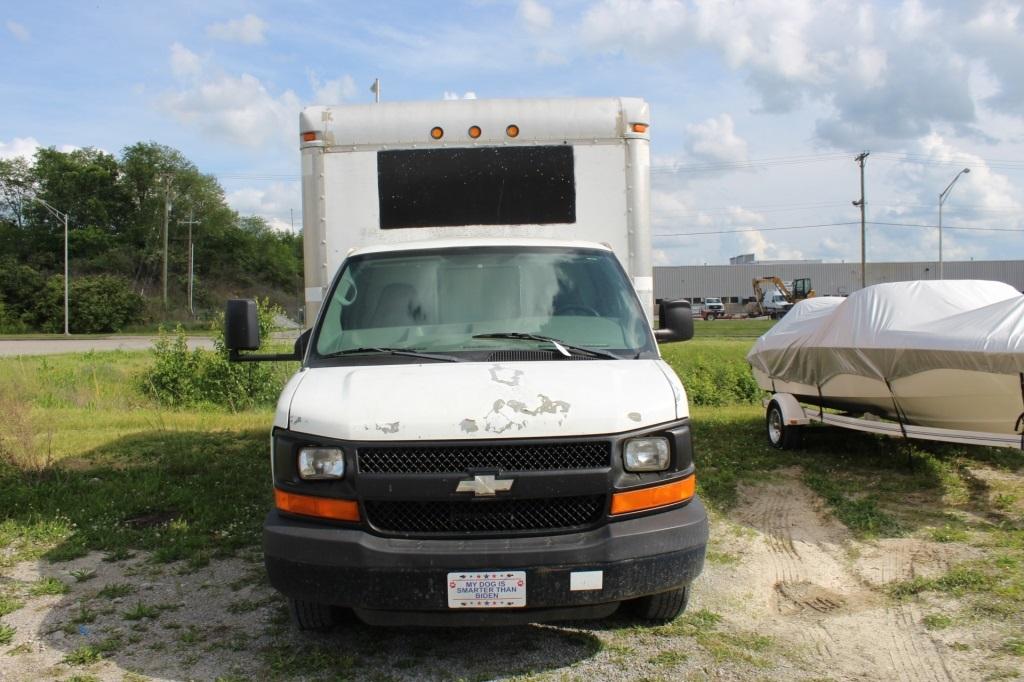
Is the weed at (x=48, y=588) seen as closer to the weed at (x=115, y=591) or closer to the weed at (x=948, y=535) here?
the weed at (x=115, y=591)

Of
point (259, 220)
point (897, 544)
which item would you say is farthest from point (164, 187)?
point (897, 544)

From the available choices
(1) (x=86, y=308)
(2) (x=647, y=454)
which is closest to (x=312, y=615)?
(2) (x=647, y=454)

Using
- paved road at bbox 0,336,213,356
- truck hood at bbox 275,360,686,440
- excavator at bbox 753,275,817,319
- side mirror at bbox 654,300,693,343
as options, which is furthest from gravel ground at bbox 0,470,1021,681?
excavator at bbox 753,275,817,319

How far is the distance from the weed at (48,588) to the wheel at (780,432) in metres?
7.36

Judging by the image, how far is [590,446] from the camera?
393 centimetres

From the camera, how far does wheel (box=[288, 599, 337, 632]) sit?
4363 millimetres

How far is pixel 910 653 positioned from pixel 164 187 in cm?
8307

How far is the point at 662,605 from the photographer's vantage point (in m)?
4.52

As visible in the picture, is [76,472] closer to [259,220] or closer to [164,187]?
[164,187]

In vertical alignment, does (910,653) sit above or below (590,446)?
below

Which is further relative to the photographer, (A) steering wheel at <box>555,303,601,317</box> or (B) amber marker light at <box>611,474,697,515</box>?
(A) steering wheel at <box>555,303,601,317</box>

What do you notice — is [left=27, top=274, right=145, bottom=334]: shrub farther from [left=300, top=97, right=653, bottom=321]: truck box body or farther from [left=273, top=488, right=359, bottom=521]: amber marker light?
[left=273, top=488, right=359, bottom=521]: amber marker light

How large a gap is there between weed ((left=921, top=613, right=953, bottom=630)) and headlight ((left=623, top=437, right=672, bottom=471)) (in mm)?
1968

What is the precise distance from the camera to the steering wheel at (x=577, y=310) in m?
5.13
